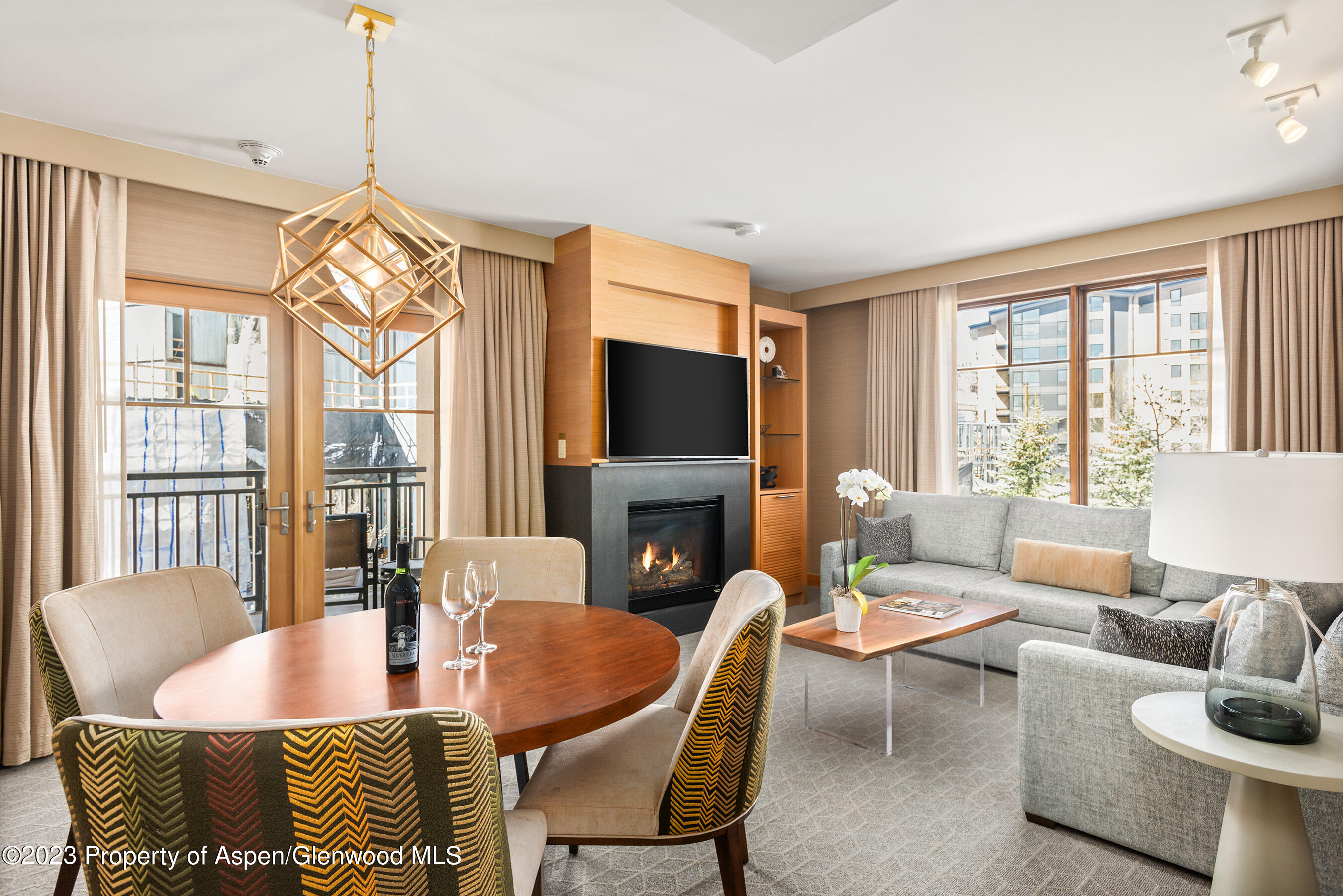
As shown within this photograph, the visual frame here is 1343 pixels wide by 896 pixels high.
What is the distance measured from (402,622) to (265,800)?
2.47 ft

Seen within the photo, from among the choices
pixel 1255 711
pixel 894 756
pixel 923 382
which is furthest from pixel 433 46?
pixel 923 382

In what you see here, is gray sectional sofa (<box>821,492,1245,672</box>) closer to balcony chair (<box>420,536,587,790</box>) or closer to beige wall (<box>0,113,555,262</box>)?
balcony chair (<box>420,536,587,790</box>)

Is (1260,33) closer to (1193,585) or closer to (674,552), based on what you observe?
(1193,585)

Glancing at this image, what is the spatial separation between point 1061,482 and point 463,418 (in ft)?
13.0

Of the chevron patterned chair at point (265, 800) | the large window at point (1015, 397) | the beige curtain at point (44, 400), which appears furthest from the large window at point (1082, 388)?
the beige curtain at point (44, 400)

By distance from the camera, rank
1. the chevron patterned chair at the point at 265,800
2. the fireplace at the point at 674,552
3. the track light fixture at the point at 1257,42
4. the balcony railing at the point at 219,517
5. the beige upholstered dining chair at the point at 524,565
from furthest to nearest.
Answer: the fireplace at the point at 674,552 < the balcony railing at the point at 219,517 < the beige upholstered dining chair at the point at 524,565 < the track light fixture at the point at 1257,42 < the chevron patterned chair at the point at 265,800

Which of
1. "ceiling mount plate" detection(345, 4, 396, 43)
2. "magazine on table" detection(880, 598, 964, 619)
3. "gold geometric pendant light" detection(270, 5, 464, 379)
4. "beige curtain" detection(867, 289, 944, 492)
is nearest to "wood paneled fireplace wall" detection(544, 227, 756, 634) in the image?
"beige curtain" detection(867, 289, 944, 492)

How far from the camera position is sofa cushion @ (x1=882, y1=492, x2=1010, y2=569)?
454 cm

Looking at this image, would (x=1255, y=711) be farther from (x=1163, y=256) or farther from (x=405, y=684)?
(x=1163, y=256)

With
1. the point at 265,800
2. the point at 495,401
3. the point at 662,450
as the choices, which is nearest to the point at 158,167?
the point at 495,401

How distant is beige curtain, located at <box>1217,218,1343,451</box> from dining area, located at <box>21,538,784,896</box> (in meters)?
3.66

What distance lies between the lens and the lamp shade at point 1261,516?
1.41 meters

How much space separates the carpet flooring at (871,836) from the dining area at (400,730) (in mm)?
204

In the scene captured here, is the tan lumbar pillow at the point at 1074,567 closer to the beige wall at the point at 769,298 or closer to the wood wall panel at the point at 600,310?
the wood wall panel at the point at 600,310
